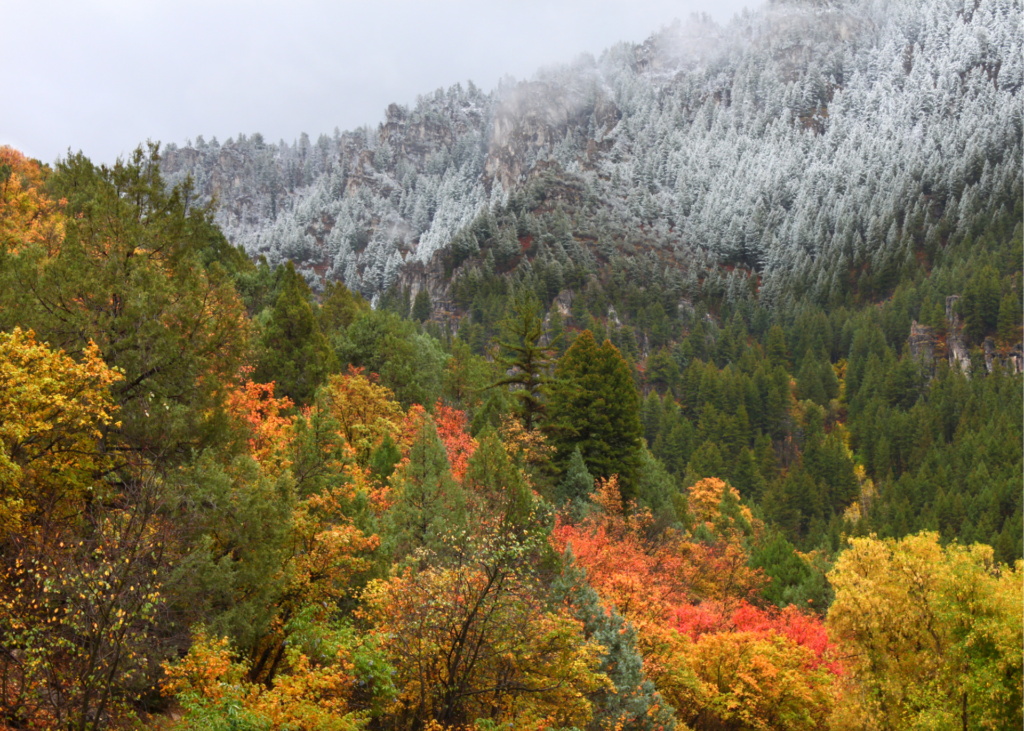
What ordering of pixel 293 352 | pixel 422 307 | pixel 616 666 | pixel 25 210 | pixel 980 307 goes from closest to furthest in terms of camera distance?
1. pixel 616 666
2. pixel 25 210
3. pixel 293 352
4. pixel 980 307
5. pixel 422 307

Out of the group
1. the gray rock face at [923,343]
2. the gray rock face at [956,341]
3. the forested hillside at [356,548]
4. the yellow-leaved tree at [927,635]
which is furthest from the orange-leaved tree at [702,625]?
the gray rock face at [956,341]

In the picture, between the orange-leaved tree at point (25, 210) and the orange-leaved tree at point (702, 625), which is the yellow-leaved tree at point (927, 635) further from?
the orange-leaved tree at point (25, 210)

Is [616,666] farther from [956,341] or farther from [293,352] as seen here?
[956,341]

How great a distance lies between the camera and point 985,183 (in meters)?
163

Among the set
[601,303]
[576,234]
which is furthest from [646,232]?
[601,303]

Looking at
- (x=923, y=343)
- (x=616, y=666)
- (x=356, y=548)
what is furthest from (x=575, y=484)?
(x=923, y=343)

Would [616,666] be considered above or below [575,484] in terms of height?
above

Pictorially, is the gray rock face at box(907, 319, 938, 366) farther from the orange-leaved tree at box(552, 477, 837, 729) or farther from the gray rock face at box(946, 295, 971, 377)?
the orange-leaved tree at box(552, 477, 837, 729)

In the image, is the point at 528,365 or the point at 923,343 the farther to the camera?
the point at 923,343

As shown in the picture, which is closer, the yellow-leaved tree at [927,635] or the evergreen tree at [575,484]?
the yellow-leaved tree at [927,635]

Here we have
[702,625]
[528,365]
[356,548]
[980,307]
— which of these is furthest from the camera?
[980,307]

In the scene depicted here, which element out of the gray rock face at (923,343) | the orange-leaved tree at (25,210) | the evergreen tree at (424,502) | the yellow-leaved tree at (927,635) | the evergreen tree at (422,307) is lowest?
the gray rock face at (923,343)

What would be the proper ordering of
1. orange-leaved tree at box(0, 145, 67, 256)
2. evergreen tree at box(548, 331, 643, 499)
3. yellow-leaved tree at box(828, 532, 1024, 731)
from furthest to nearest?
evergreen tree at box(548, 331, 643, 499), orange-leaved tree at box(0, 145, 67, 256), yellow-leaved tree at box(828, 532, 1024, 731)

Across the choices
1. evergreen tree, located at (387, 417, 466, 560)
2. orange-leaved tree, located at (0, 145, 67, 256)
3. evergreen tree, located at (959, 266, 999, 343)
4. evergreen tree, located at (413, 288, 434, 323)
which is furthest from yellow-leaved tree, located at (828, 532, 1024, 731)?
evergreen tree, located at (959, 266, 999, 343)
